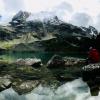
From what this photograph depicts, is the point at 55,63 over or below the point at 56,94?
over

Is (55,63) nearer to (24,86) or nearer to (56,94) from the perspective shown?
(24,86)

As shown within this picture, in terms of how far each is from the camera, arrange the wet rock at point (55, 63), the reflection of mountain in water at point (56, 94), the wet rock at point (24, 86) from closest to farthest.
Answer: the reflection of mountain in water at point (56, 94) → the wet rock at point (24, 86) → the wet rock at point (55, 63)

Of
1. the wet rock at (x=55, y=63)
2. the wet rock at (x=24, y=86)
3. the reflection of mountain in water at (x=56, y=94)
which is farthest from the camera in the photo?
the wet rock at (x=55, y=63)

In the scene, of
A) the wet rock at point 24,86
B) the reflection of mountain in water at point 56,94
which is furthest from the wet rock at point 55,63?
the reflection of mountain in water at point 56,94

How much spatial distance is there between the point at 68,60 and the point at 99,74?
23.2m

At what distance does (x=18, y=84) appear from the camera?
33969 millimetres

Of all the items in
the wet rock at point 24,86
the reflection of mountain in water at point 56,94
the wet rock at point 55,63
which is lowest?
the reflection of mountain in water at point 56,94

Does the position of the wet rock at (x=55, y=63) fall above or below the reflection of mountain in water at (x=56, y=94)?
above

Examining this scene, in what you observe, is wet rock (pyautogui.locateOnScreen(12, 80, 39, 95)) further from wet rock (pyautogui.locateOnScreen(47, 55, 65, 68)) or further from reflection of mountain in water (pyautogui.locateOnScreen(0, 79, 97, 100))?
wet rock (pyautogui.locateOnScreen(47, 55, 65, 68))

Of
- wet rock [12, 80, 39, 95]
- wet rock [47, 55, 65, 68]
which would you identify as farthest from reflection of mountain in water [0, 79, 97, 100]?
wet rock [47, 55, 65, 68]

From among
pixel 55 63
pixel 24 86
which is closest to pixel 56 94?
pixel 24 86

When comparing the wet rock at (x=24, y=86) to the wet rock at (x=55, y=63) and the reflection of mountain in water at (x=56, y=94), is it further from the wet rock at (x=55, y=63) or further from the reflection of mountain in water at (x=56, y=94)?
the wet rock at (x=55, y=63)

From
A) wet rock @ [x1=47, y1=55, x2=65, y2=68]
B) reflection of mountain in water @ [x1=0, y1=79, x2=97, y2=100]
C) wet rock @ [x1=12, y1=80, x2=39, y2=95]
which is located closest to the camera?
reflection of mountain in water @ [x1=0, y1=79, x2=97, y2=100]

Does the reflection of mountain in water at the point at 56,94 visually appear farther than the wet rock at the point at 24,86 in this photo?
No
